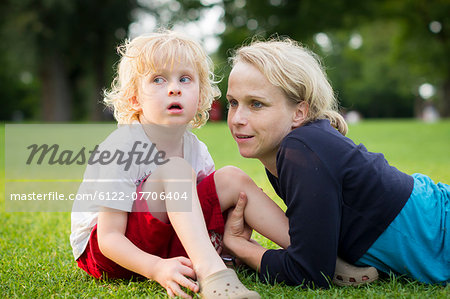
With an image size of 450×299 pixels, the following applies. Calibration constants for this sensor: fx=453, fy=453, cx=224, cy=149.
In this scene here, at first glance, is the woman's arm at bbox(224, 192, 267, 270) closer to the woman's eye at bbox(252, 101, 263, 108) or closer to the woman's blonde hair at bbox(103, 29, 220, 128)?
the woman's eye at bbox(252, 101, 263, 108)

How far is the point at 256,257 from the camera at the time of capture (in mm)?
2037

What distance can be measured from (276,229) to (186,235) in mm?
466

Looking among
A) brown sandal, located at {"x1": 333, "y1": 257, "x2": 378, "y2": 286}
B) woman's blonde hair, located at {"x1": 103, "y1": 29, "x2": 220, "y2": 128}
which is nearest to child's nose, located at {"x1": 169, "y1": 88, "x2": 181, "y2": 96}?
woman's blonde hair, located at {"x1": 103, "y1": 29, "x2": 220, "y2": 128}

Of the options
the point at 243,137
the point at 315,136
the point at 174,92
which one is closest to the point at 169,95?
the point at 174,92

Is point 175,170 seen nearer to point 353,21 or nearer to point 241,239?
point 241,239

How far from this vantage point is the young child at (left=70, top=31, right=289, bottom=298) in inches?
71.7

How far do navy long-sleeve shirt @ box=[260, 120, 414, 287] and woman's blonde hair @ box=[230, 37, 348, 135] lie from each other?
0.67ft

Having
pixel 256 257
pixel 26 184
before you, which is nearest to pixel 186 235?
pixel 256 257

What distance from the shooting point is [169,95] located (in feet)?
7.17

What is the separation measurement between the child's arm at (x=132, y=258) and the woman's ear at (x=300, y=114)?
807 millimetres

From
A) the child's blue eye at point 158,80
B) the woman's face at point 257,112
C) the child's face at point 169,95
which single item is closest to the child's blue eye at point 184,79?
the child's face at point 169,95

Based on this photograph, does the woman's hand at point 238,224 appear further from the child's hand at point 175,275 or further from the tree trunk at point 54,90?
the tree trunk at point 54,90

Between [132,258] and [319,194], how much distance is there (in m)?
0.81

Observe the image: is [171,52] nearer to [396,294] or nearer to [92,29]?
[396,294]
